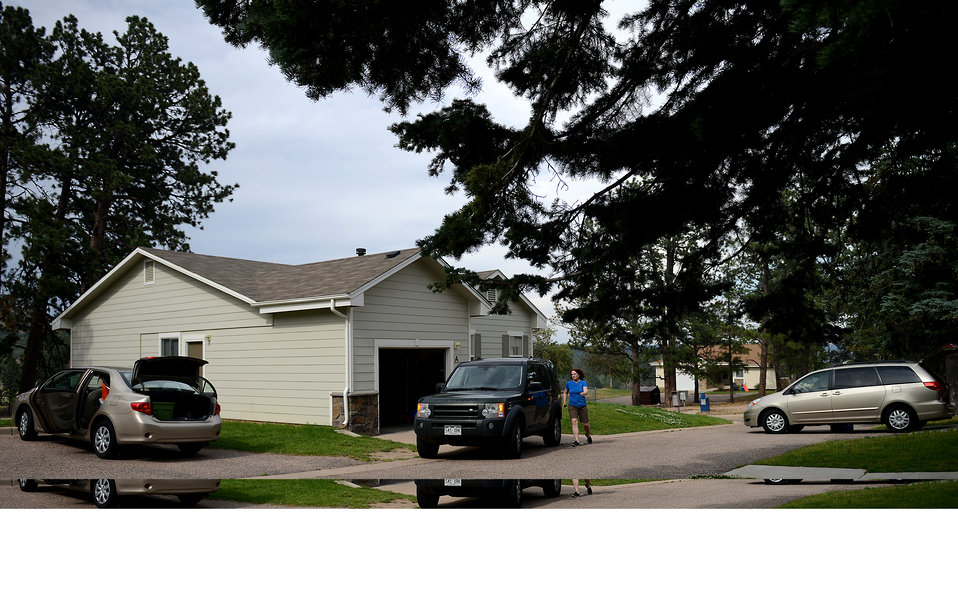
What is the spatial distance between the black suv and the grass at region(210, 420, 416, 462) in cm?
39

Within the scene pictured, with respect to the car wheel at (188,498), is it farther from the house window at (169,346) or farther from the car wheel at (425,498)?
the car wheel at (425,498)

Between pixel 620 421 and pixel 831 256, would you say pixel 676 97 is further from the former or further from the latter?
pixel 620 421

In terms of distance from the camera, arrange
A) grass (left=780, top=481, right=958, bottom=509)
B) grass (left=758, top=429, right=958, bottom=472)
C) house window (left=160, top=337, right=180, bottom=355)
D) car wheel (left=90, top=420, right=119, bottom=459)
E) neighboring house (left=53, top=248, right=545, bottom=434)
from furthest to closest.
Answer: house window (left=160, top=337, right=180, bottom=355)
neighboring house (left=53, top=248, right=545, bottom=434)
car wheel (left=90, top=420, right=119, bottom=459)
grass (left=780, top=481, right=958, bottom=509)
grass (left=758, top=429, right=958, bottom=472)

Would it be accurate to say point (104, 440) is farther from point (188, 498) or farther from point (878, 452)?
point (878, 452)

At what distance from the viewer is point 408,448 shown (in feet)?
14.9

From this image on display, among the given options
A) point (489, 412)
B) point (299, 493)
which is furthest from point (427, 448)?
point (299, 493)

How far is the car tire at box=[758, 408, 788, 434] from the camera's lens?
3.78 meters

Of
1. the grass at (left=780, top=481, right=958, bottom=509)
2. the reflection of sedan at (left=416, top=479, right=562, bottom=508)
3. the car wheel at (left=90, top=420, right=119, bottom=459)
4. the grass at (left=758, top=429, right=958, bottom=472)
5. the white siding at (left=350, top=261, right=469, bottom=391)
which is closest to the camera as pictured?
the grass at (left=758, top=429, right=958, bottom=472)

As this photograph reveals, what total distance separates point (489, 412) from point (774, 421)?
1698mm

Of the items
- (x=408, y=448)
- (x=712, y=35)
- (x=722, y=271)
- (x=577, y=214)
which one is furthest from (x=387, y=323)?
(x=712, y=35)

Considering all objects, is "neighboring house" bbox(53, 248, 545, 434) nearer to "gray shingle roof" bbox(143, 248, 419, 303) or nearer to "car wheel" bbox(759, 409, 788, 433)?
"gray shingle roof" bbox(143, 248, 419, 303)

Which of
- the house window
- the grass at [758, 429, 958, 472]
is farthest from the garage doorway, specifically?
the grass at [758, 429, 958, 472]

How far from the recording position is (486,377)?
16.3 ft

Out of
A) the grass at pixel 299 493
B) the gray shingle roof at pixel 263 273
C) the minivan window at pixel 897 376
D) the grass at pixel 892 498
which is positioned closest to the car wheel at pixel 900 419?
the minivan window at pixel 897 376
